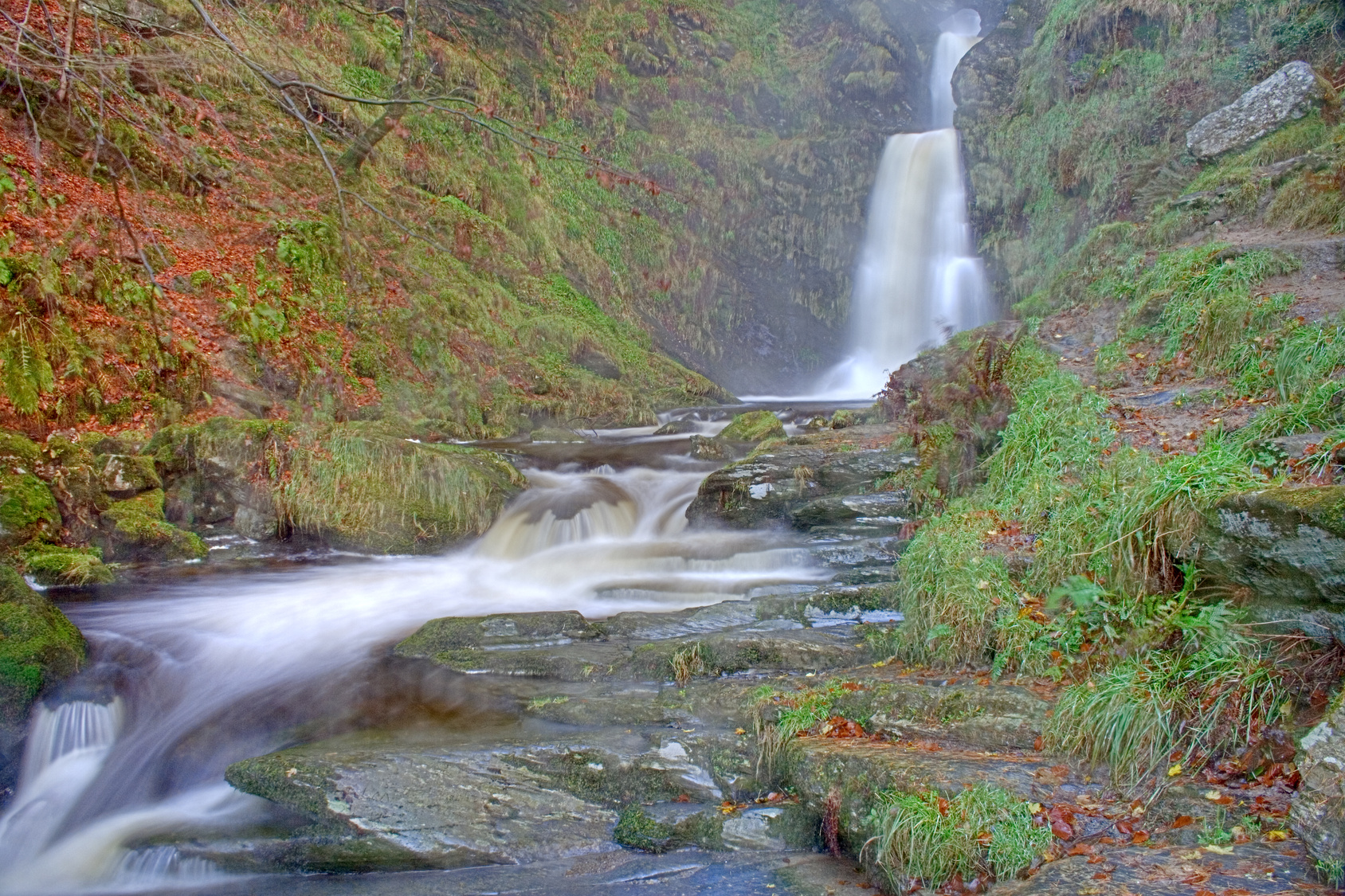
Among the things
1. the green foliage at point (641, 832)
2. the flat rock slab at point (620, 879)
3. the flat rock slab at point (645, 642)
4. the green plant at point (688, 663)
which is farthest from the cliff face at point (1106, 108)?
the green foliage at point (641, 832)

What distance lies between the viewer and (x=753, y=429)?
11.1 metres

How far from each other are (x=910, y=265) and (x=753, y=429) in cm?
1106

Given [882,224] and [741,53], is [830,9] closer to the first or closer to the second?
[741,53]

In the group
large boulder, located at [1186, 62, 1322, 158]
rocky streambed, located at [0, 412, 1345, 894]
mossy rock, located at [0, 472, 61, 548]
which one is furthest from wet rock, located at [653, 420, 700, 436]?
large boulder, located at [1186, 62, 1322, 158]

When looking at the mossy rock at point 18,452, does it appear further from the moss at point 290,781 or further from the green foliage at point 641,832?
the green foliage at point 641,832

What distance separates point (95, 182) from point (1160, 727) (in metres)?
11.2

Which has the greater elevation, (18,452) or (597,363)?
(597,363)

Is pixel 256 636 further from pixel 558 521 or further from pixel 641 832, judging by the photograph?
pixel 641 832

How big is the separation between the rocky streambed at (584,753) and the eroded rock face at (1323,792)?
0.4 inches

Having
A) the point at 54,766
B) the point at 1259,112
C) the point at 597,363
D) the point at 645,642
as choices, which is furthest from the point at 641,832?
the point at 1259,112

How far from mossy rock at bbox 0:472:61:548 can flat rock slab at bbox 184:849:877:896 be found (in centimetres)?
480

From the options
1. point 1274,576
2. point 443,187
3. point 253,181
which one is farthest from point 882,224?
point 1274,576

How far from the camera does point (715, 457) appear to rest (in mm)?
10188

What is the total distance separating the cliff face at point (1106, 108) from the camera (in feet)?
37.7
